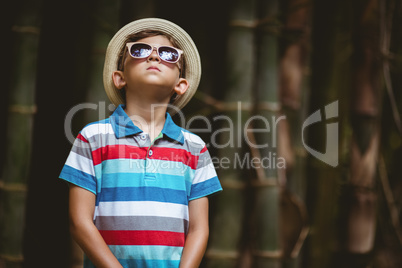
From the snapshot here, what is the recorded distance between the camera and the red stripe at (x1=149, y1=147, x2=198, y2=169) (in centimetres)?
74

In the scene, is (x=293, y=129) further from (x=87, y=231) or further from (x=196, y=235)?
(x=87, y=231)

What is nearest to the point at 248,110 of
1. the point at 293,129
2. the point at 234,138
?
the point at 234,138

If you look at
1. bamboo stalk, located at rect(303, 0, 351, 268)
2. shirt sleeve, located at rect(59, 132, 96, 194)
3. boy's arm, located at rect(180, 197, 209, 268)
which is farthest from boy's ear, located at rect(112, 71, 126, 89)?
bamboo stalk, located at rect(303, 0, 351, 268)

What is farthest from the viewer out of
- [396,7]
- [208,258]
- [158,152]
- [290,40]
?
[396,7]

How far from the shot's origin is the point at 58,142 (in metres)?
0.97

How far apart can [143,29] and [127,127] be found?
0.17m

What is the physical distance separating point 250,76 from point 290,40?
18cm

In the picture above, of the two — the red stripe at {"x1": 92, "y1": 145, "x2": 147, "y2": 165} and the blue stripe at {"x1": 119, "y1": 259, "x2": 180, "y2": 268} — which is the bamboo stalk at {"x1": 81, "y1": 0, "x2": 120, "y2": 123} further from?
the blue stripe at {"x1": 119, "y1": 259, "x2": 180, "y2": 268}

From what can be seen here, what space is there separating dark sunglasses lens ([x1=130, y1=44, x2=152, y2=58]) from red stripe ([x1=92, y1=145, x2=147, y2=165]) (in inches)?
5.8

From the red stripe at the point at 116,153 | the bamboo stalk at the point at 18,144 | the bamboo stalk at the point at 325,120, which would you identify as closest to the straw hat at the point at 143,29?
the red stripe at the point at 116,153

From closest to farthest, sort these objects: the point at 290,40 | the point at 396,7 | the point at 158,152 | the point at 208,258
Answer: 1. the point at 158,152
2. the point at 208,258
3. the point at 290,40
4. the point at 396,7

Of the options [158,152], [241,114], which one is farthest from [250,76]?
[158,152]

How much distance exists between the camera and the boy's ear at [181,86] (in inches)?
31.3

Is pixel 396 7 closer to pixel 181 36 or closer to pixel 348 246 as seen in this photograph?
pixel 348 246
